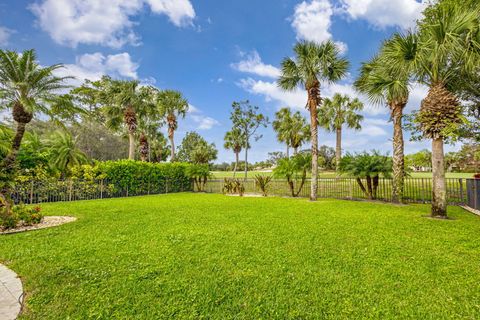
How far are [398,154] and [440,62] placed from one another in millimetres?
4401

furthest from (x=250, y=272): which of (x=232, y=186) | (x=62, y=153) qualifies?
(x=232, y=186)

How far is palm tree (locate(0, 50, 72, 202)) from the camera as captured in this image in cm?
663

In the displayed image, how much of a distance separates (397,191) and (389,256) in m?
7.80

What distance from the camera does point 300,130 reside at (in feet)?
99.5

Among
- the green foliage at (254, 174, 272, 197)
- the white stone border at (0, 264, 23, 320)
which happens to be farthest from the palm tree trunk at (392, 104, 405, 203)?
the white stone border at (0, 264, 23, 320)

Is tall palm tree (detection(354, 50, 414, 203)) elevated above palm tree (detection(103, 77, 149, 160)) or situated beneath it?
situated beneath

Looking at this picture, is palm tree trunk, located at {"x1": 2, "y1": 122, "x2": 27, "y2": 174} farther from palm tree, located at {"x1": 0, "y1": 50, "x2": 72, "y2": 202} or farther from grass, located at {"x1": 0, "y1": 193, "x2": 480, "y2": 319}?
grass, located at {"x1": 0, "y1": 193, "x2": 480, "y2": 319}

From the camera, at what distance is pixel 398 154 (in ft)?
32.7

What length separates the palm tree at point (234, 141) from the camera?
108 ft

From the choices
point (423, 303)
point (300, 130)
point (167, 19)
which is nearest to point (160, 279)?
point (423, 303)

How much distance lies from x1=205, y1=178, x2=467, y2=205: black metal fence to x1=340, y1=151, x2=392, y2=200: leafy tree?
39cm

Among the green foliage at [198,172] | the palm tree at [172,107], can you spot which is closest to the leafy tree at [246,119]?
the palm tree at [172,107]

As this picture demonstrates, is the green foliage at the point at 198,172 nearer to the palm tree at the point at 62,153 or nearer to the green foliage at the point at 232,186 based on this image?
the green foliage at the point at 232,186

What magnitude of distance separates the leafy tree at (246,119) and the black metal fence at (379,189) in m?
15.1
